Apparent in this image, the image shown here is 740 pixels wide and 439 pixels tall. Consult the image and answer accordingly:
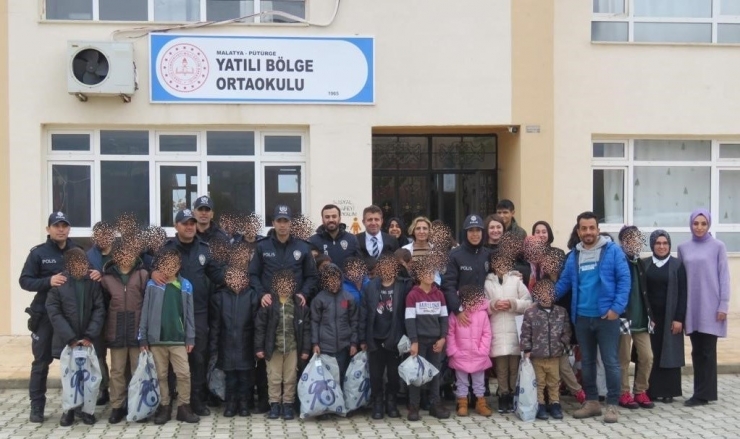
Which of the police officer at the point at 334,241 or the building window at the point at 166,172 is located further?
the building window at the point at 166,172

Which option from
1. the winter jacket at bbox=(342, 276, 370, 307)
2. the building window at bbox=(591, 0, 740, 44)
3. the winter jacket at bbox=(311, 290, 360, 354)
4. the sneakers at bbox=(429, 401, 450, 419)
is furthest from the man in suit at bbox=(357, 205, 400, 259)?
the building window at bbox=(591, 0, 740, 44)

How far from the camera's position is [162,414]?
6930 mm

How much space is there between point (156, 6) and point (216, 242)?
5001 mm

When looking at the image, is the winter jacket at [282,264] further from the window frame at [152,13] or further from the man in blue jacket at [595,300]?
the window frame at [152,13]

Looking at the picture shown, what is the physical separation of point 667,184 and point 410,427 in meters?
7.37

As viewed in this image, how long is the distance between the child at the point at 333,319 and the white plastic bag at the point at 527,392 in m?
1.52

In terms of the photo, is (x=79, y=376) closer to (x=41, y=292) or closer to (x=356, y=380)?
(x=41, y=292)

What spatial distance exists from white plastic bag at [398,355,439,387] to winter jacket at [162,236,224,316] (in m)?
1.85

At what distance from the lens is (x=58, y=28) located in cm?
1068

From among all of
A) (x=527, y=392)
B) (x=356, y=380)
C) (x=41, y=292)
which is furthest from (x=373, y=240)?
(x=41, y=292)

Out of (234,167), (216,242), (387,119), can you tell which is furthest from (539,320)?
(234,167)

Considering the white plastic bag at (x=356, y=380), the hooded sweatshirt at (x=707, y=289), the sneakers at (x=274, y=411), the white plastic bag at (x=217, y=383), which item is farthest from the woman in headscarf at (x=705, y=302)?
the white plastic bag at (x=217, y=383)

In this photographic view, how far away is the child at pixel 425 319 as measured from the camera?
692 centimetres

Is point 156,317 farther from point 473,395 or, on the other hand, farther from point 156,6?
point 156,6
